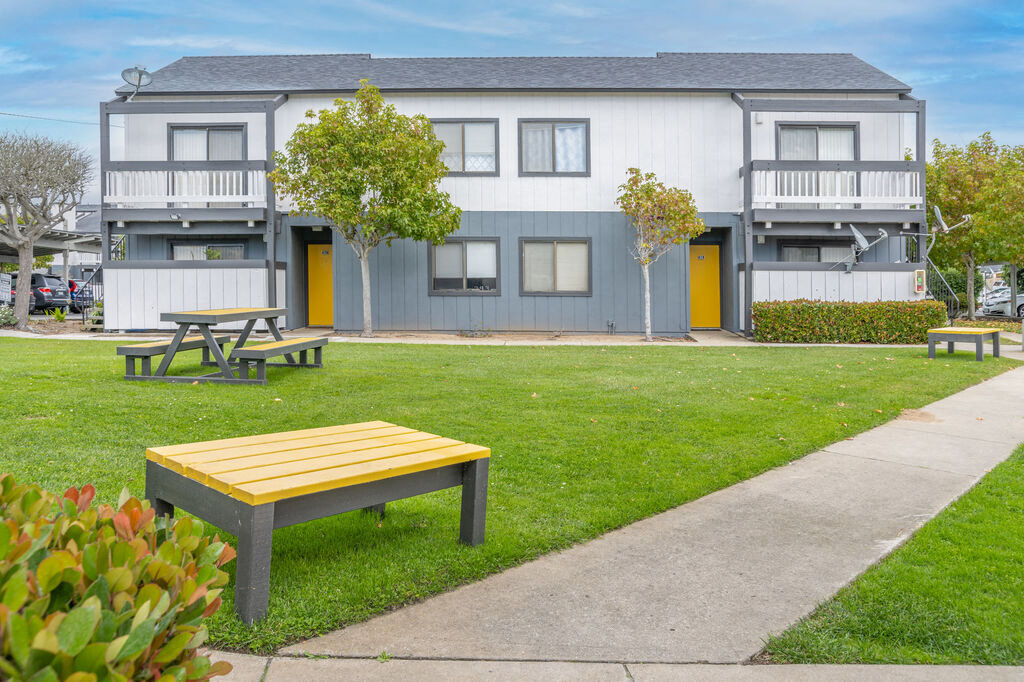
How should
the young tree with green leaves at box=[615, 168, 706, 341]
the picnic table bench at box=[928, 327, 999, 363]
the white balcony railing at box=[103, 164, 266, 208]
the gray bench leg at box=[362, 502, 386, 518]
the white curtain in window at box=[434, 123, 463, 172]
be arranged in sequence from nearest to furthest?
1. the gray bench leg at box=[362, 502, 386, 518]
2. the picnic table bench at box=[928, 327, 999, 363]
3. the young tree with green leaves at box=[615, 168, 706, 341]
4. the white balcony railing at box=[103, 164, 266, 208]
5. the white curtain in window at box=[434, 123, 463, 172]

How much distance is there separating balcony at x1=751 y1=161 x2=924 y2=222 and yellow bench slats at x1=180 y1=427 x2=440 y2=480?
46.0 ft

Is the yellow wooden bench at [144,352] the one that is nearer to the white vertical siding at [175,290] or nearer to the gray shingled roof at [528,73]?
the white vertical siding at [175,290]

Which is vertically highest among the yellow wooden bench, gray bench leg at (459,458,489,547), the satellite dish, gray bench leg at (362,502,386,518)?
the satellite dish

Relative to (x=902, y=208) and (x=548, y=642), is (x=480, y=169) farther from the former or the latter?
(x=548, y=642)

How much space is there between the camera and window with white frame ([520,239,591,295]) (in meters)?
16.9

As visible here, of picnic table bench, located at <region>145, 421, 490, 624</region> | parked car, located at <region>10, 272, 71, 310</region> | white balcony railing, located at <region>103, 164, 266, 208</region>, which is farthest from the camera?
parked car, located at <region>10, 272, 71, 310</region>

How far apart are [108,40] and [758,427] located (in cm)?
3532

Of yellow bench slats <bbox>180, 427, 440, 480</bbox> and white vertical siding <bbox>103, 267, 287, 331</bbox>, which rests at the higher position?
white vertical siding <bbox>103, 267, 287, 331</bbox>

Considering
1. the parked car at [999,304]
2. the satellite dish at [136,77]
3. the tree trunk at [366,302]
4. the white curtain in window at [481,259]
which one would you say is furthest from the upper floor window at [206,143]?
the parked car at [999,304]

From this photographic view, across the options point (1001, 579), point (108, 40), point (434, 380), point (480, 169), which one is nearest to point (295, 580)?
point (1001, 579)

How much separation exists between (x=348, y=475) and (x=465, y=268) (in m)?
14.3

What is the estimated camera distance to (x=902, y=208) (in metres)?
16.2

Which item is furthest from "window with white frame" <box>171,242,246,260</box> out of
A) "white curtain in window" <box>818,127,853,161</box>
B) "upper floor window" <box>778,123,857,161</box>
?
"white curtain in window" <box>818,127,853,161</box>

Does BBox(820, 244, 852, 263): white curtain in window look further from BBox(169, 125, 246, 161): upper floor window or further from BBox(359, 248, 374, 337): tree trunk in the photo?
BBox(169, 125, 246, 161): upper floor window
